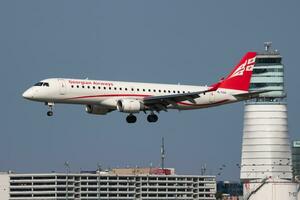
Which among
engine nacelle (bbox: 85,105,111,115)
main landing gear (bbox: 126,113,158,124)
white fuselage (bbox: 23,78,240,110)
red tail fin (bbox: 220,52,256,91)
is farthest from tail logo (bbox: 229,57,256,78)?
engine nacelle (bbox: 85,105,111,115)

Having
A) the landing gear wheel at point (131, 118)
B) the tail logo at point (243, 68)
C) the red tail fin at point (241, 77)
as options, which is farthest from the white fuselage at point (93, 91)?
the tail logo at point (243, 68)

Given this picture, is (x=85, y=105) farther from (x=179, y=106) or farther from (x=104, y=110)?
(x=179, y=106)

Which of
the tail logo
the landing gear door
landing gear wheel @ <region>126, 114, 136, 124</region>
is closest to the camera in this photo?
the landing gear door

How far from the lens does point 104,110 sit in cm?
13062

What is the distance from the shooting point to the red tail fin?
142 m

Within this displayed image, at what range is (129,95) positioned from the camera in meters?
129

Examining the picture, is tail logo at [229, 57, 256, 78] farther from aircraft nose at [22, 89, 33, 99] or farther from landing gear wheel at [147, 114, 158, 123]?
aircraft nose at [22, 89, 33, 99]

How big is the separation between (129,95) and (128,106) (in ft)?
6.81

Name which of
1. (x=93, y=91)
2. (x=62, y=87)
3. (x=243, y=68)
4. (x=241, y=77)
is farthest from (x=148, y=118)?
(x=243, y=68)

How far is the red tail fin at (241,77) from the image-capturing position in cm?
14159

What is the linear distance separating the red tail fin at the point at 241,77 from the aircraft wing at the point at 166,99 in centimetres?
1009

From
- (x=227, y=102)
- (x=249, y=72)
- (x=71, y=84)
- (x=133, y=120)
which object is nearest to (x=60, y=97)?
(x=71, y=84)

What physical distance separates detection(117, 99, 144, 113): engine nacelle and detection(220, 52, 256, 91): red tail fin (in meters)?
15.7

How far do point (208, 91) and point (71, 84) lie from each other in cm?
1529
